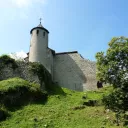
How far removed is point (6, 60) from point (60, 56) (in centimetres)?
1283

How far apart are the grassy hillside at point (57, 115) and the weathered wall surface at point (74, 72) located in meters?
13.3

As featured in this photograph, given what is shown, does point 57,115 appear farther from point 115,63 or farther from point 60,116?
point 115,63

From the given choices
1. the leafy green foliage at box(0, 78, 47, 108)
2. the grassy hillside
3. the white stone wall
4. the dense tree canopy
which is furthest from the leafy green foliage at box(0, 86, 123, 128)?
the white stone wall

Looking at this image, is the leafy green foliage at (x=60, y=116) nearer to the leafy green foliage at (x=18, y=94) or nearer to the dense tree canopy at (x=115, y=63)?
the leafy green foliage at (x=18, y=94)

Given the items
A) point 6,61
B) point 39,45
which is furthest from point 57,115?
point 39,45

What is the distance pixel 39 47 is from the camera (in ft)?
131

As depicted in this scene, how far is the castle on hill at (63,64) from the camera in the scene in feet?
130

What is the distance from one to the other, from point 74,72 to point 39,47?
649 centimetres

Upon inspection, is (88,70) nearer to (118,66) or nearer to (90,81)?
(90,81)

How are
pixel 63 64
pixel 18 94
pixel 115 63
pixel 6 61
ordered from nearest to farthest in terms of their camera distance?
1. pixel 115 63
2. pixel 18 94
3. pixel 6 61
4. pixel 63 64

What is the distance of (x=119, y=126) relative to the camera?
19.6 m

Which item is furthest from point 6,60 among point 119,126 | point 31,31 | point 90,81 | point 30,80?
point 119,126

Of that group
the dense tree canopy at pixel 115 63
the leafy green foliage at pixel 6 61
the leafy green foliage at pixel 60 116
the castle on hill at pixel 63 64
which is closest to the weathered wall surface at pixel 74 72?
the castle on hill at pixel 63 64

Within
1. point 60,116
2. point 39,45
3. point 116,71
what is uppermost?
point 39,45
